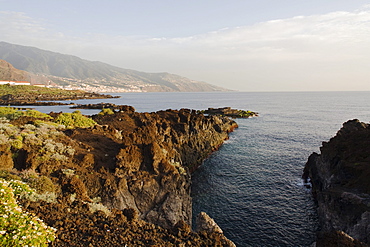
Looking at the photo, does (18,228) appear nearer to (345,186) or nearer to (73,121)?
(345,186)

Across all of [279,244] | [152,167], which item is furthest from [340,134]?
[152,167]

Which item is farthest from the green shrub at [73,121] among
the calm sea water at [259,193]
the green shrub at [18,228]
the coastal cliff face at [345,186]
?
the coastal cliff face at [345,186]

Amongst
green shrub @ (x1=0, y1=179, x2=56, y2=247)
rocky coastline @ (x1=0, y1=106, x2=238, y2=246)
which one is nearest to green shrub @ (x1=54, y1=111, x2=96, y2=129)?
rocky coastline @ (x1=0, y1=106, x2=238, y2=246)

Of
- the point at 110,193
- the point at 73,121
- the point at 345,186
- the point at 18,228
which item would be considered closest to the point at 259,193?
the point at 345,186

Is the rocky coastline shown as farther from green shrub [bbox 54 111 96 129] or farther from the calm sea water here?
the calm sea water

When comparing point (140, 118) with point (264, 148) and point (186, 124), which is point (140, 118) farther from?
point (264, 148)
